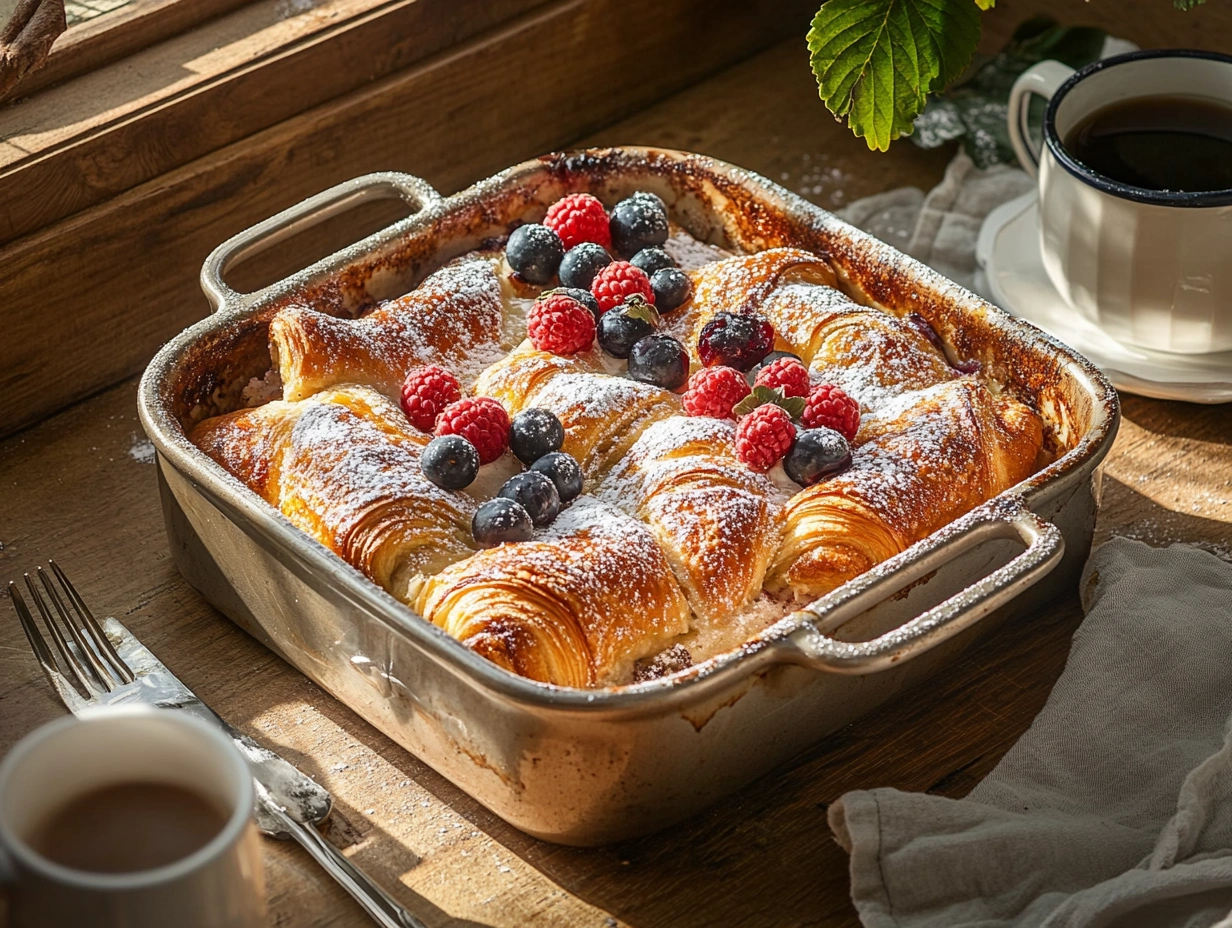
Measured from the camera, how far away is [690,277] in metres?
1.72

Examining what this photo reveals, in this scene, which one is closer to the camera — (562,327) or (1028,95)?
(562,327)

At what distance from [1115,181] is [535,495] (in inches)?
30.6

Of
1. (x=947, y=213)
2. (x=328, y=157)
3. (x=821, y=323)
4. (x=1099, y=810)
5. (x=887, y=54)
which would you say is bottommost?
(x=1099, y=810)

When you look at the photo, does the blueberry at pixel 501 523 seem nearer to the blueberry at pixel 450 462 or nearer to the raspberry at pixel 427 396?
the blueberry at pixel 450 462

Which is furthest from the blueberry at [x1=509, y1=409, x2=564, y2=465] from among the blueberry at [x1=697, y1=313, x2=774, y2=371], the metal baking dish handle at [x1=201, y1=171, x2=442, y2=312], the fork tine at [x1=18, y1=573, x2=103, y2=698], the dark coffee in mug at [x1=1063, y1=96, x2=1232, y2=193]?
the dark coffee in mug at [x1=1063, y1=96, x2=1232, y2=193]

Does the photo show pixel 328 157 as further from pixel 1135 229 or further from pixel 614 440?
pixel 1135 229

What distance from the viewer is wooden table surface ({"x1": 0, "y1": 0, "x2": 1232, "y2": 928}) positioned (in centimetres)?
126

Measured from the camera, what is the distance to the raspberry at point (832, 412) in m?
1.48

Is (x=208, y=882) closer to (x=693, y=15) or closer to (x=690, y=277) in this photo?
(x=690, y=277)

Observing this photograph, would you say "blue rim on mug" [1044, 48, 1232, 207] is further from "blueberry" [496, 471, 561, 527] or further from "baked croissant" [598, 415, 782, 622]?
"blueberry" [496, 471, 561, 527]

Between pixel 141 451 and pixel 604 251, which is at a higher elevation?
pixel 604 251

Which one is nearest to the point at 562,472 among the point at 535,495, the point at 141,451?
the point at 535,495

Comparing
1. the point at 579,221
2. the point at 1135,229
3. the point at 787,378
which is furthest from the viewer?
the point at 579,221

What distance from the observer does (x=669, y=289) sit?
5.48 ft
